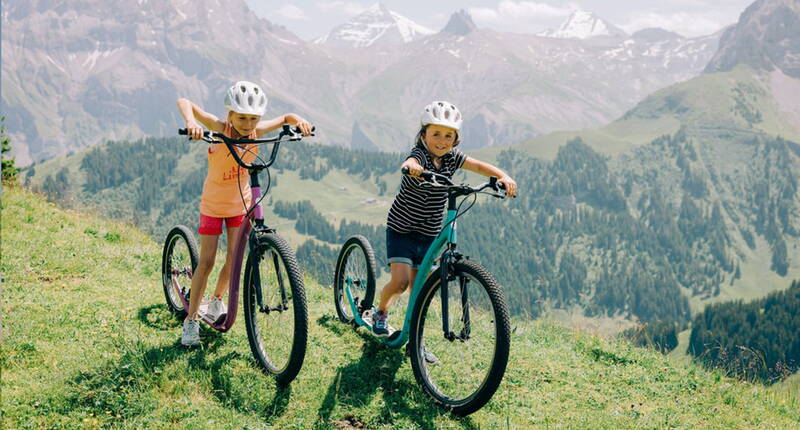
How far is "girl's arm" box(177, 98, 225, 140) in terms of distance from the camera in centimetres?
663

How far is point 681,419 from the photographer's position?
723 centimetres

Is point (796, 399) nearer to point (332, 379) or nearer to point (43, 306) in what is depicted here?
point (332, 379)

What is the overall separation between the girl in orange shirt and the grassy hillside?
23.0 inches

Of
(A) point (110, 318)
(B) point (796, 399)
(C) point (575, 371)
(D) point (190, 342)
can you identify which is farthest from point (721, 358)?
(A) point (110, 318)

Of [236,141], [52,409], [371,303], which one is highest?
[236,141]

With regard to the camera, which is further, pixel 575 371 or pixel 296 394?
pixel 575 371

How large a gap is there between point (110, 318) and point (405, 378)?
4.76 metres

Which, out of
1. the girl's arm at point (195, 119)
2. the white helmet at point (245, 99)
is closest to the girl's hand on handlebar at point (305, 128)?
the white helmet at point (245, 99)

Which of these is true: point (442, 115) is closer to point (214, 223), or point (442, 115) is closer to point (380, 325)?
point (380, 325)

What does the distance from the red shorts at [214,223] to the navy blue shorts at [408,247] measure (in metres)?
2.12

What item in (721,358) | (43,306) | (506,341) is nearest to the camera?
(506,341)

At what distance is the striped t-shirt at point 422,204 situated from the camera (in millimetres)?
7773

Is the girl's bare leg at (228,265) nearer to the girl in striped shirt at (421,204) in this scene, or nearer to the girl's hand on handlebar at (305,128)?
the girl's hand on handlebar at (305,128)

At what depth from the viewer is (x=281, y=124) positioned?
8289 millimetres
